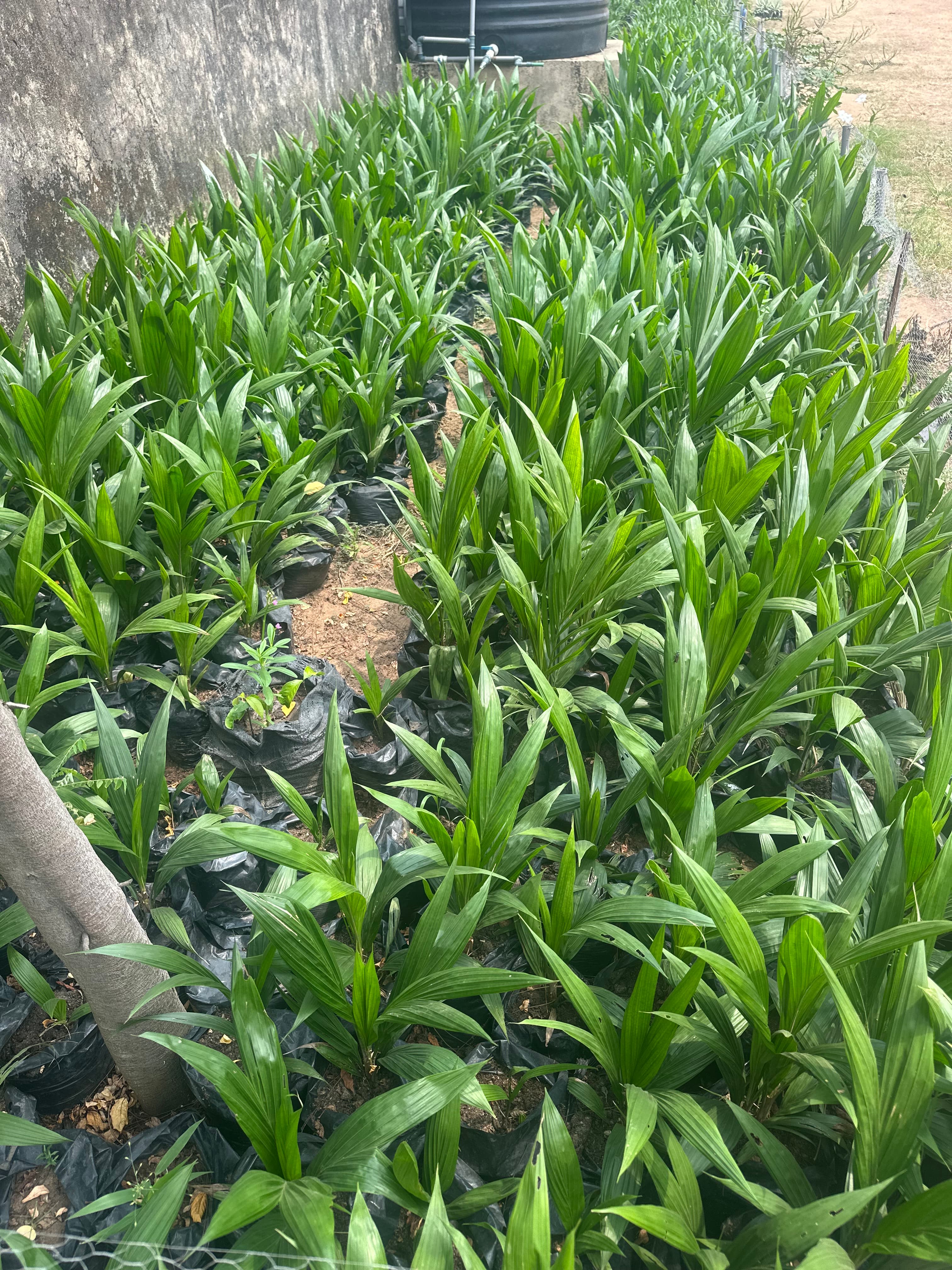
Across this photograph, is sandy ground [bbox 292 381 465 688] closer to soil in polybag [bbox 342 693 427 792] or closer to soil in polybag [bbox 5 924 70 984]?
soil in polybag [bbox 342 693 427 792]

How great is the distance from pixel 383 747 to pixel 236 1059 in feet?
1.86

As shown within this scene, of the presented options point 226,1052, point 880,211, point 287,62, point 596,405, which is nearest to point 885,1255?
point 226,1052

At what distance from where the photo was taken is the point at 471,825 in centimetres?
103

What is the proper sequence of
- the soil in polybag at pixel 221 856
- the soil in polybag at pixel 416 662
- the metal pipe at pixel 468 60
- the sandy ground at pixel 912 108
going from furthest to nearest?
the metal pipe at pixel 468 60 → the sandy ground at pixel 912 108 → the soil in polybag at pixel 416 662 → the soil in polybag at pixel 221 856

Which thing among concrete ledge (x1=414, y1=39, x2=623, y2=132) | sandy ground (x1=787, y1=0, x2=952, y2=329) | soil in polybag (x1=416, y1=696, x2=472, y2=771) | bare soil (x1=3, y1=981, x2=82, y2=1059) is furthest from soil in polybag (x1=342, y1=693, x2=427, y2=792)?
concrete ledge (x1=414, y1=39, x2=623, y2=132)

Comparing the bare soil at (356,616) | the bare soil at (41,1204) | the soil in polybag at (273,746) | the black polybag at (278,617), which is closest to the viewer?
the bare soil at (41,1204)

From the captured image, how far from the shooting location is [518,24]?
555 cm

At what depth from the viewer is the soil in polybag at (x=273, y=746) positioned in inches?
59.1

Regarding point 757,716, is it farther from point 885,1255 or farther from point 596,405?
point 596,405

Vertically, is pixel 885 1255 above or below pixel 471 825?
below

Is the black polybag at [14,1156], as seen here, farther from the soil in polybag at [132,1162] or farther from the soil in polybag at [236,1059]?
the soil in polybag at [236,1059]

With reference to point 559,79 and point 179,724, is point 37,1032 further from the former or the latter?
point 559,79

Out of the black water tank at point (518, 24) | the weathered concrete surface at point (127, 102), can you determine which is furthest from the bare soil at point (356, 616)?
the black water tank at point (518, 24)

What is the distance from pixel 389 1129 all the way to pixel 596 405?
1537 mm
